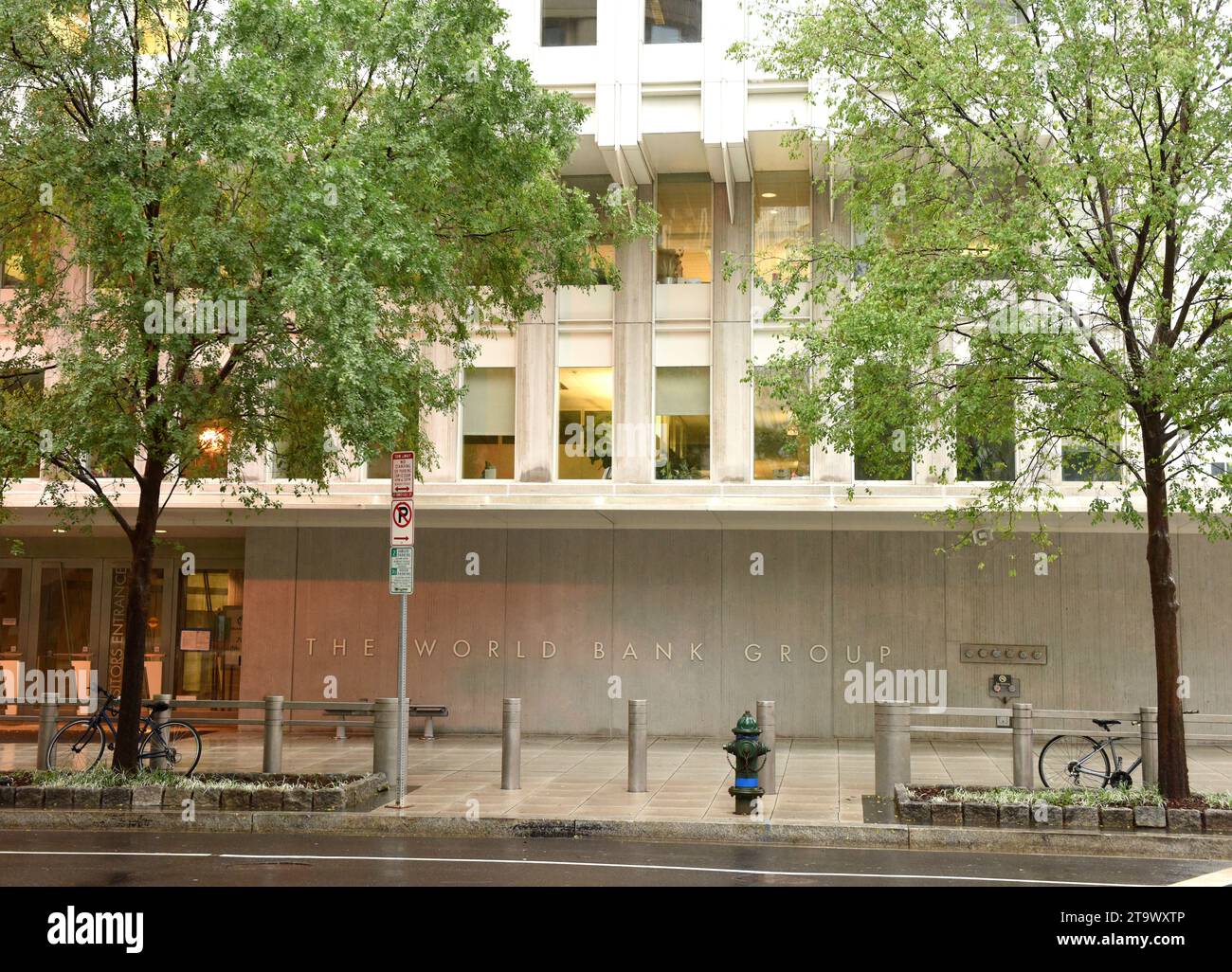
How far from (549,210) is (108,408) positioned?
5809mm

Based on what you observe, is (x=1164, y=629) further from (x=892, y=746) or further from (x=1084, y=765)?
(x=1084, y=765)

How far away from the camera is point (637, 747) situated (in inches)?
564

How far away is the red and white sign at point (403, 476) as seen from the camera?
45.0 ft

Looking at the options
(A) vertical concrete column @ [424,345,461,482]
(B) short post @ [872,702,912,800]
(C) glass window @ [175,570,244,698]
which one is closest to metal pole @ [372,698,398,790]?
(B) short post @ [872,702,912,800]

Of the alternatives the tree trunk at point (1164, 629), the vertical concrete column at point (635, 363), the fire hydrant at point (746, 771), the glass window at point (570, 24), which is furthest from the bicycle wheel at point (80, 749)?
the glass window at point (570, 24)

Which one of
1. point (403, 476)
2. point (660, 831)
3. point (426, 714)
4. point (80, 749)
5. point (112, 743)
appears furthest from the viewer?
point (426, 714)

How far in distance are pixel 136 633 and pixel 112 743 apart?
131 inches

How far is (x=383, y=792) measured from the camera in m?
13.9

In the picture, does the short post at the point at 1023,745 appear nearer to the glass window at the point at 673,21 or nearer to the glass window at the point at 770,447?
the glass window at the point at 770,447

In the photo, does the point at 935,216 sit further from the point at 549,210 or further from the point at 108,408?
the point at 108,408

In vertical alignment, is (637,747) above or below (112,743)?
above

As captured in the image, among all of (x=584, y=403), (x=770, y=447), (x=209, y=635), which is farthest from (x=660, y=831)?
(x=209, y=635)

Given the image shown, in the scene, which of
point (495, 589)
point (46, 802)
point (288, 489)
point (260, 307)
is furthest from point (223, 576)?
point (260, 307)

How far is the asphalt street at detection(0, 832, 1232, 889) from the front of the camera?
9859 millimetres
